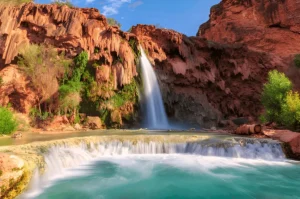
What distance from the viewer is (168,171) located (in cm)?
909

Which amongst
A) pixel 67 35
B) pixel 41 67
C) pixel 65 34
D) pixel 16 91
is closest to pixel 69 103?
pixel 41 67

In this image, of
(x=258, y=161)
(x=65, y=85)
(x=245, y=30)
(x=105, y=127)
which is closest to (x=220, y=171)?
(x=258, y=161)

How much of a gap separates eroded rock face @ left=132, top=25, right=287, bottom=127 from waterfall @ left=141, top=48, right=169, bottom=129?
1324 mm

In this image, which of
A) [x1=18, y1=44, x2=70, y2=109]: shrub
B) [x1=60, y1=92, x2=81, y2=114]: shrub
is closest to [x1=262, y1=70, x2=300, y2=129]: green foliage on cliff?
[x1=60, y1=92, x2=81, y2=114]: shrub

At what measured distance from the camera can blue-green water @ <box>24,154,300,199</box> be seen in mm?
6781

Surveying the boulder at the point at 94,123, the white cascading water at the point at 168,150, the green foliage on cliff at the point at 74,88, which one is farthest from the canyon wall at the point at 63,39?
the white cascading water at the point at 168,150

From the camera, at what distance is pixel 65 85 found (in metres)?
21.9

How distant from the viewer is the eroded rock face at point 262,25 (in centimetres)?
4550

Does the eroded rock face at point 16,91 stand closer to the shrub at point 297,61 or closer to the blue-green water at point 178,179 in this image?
the blue-green water at point 178,179

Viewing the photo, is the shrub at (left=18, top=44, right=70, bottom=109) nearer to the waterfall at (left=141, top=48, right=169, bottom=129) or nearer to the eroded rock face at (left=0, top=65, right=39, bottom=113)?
the eroded rock face at (left=0, top=65, right=39, bottom=113)

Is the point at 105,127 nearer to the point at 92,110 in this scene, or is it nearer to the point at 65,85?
the point at 92,110

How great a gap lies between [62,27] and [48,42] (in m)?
1.93

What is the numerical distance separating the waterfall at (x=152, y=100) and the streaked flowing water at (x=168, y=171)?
41.3ft

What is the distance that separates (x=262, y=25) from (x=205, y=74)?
880 inches
